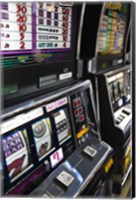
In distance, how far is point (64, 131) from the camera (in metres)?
1.55

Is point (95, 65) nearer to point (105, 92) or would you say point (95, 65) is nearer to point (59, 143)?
point (105, 92)

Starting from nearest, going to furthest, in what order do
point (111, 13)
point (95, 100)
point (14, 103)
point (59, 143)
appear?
1. point (14, 103)
2. point (59, 143)
3. point (95, 100)
4. point (111, 13)

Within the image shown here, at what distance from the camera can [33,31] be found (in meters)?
1.41

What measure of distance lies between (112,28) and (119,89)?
585mm

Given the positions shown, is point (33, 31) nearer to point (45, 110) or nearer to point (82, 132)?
point (45, 110)

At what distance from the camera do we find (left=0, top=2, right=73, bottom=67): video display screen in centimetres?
124

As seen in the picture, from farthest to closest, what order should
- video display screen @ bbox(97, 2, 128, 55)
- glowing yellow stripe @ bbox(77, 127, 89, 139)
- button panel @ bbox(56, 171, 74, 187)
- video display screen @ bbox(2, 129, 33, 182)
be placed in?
video display screen @ bbox(97, 2, 128, 55), glowing yellow stripe @ bbox(77, 127, 89, 139), button panel @ bbox(56, 171, 74, 187), video display screen @ bbox(2, 129, 33, 182)

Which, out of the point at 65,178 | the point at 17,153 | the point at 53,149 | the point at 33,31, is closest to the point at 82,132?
the point at 53,149

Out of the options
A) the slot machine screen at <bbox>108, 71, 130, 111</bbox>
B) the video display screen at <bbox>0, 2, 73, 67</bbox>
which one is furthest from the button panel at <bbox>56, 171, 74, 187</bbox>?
the slot machine screen at <bbox>108, 71, 130, 111</bbox>

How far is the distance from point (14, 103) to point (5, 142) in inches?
9.9

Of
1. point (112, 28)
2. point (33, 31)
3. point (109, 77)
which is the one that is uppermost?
point (112, 28)

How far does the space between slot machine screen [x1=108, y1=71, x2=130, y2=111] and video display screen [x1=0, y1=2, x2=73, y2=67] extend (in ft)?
2.32

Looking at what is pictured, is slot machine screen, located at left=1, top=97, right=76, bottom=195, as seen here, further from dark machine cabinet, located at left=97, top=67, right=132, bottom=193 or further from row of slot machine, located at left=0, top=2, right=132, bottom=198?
dark machine cabinet, located at left=97, top=67, right=132, bottom=193

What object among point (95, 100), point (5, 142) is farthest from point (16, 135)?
point (95, 100)
